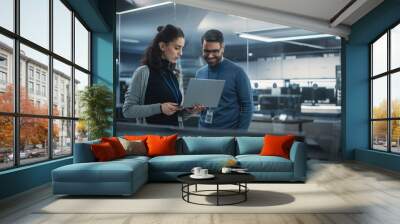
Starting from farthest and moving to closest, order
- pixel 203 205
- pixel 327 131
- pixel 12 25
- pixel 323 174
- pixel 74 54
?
1. pixel 327 131
2. pixel 74 54
3. pixel 323 174
4. pixel 12 25
5. pixel 203 205

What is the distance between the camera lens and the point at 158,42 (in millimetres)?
9375

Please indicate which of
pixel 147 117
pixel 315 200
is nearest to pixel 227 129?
pixel 147 117

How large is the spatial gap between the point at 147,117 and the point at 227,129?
6.32 feet

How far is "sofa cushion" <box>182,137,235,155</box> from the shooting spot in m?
7.08

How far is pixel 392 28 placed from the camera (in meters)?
8.50

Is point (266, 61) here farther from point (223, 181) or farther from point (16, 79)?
point (16, 79)

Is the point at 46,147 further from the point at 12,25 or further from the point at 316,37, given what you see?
the point at 316,37

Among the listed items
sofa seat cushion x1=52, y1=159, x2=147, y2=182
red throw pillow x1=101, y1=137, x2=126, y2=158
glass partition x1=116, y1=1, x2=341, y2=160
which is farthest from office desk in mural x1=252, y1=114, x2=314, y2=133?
sofa seat cushion x1=52, y1=159, x2=147, y2=182

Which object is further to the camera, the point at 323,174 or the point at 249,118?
the point at 249,118

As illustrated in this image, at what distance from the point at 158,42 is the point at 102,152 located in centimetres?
420

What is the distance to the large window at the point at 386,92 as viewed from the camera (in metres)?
8.22

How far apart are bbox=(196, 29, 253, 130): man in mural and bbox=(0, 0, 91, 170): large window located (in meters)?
2.88

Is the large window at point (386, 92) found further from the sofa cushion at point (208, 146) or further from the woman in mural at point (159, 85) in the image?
the woman in mural at point (159, 85)

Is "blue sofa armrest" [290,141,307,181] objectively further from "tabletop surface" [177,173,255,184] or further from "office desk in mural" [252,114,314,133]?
"office desk in mural" [252,114,314,133]
